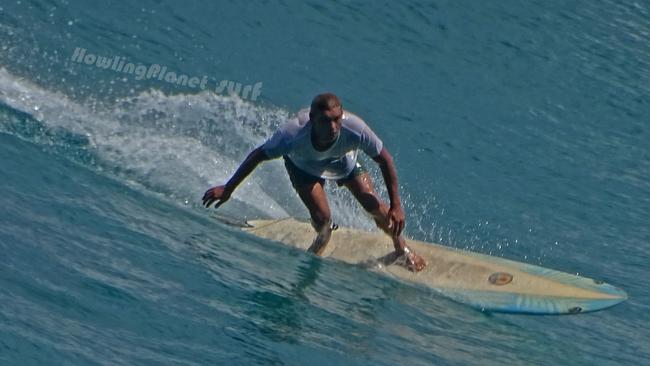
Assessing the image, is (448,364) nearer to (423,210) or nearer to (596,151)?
(423,210)

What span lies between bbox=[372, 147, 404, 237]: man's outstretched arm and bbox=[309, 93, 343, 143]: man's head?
0.47 meters

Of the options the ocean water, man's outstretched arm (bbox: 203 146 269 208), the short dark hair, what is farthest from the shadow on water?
the short dark hair

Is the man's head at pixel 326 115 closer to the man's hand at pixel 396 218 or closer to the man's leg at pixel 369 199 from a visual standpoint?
the man's hand at pixel 396 218

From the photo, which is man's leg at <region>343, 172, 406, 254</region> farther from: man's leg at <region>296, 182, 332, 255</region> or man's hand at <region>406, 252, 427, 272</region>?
man's leg at <region>296, 182, 332, 255</region>

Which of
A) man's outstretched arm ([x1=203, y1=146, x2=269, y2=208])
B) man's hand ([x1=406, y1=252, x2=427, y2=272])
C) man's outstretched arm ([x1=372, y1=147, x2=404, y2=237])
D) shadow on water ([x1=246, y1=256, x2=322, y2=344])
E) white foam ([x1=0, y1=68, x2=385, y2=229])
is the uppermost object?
man's outstretched arm ([x1=372, y1=147, x2=404, y2=237])

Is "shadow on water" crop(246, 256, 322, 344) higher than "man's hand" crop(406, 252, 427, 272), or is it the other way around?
"man's hand" crop(406, 252, 427, 272)

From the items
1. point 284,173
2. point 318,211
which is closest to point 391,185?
point 318,211

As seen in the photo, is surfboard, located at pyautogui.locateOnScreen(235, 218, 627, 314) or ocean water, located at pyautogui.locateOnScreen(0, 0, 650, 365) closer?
ocean water, located at pyautogui.locateOnScreen(0, 0, 650, 365)

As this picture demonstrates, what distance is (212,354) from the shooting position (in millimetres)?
7527

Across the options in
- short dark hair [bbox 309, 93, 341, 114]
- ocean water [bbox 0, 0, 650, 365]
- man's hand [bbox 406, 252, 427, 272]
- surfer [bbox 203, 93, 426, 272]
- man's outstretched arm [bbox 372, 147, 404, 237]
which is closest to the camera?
ocean water [bbox 0, 0, 650, 365]

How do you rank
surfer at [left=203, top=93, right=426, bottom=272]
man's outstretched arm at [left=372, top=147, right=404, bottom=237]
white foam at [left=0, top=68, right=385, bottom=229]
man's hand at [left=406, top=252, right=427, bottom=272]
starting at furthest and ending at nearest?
white foam at [left=0, top=68, right=385, bottom=229]
man's hand at [left=406, top=252, right=427, bottom=272]
man's outstretched arm at [left=372, top=147, right=404, bottom=237]
surfer at [left=203, top=93, right=426, bottom=272]

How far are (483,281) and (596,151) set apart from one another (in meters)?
5.80

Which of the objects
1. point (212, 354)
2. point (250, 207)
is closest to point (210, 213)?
point (250, 207)

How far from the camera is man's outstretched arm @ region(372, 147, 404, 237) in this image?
9594 mm
